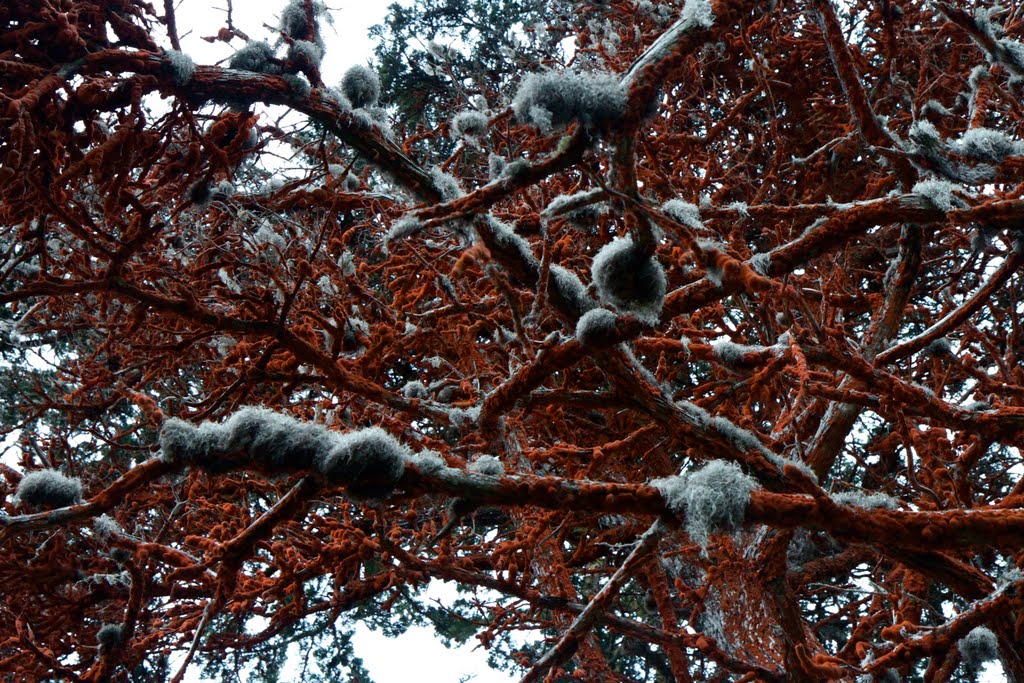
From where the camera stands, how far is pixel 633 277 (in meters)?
2.03

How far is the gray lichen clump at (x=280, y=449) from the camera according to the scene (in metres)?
1.68

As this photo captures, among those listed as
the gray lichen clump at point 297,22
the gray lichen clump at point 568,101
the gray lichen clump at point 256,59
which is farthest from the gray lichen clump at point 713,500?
the gray lichen clump at point 297,22

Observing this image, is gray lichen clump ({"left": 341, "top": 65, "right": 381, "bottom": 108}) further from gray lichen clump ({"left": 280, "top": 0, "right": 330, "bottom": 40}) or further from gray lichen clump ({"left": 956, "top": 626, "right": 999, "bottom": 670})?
gray lichen clump ({"left": 956, "top": 626, "right": 999, "bottom": 670})

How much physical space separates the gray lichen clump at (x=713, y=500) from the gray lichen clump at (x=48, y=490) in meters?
1.45

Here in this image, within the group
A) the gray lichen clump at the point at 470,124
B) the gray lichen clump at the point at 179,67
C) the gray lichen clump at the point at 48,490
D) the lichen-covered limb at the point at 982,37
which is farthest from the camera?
the gray lichen clump at the point at 470,124

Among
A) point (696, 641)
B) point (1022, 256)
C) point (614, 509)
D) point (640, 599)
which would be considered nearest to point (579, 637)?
point (614, 509)

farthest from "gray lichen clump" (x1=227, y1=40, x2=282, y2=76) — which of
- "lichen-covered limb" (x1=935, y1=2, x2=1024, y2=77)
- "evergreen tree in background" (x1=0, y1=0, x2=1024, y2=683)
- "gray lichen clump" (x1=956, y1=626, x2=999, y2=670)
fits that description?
"gray lichen clump" (x1=956, y1=626, x2=999, y2=670)

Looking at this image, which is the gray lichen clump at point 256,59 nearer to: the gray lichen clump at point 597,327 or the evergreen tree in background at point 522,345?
the evergreen tree in background at point 522,345

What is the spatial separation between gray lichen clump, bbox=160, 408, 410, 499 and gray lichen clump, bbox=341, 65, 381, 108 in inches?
58.4

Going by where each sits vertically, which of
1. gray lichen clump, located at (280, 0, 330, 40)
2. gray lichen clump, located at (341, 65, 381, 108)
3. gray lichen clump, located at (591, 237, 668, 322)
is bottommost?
gray lichen clump, located at (591, 237, 668, 322)

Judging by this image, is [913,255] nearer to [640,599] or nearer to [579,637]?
[579,637]

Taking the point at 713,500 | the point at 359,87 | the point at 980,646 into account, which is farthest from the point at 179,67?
the point at 980,646

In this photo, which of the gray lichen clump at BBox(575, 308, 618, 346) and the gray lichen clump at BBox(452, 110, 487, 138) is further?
the gray lichen clump at BBox(452, 110, 487, 138)

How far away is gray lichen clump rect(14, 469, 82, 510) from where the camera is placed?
1.96 meters
